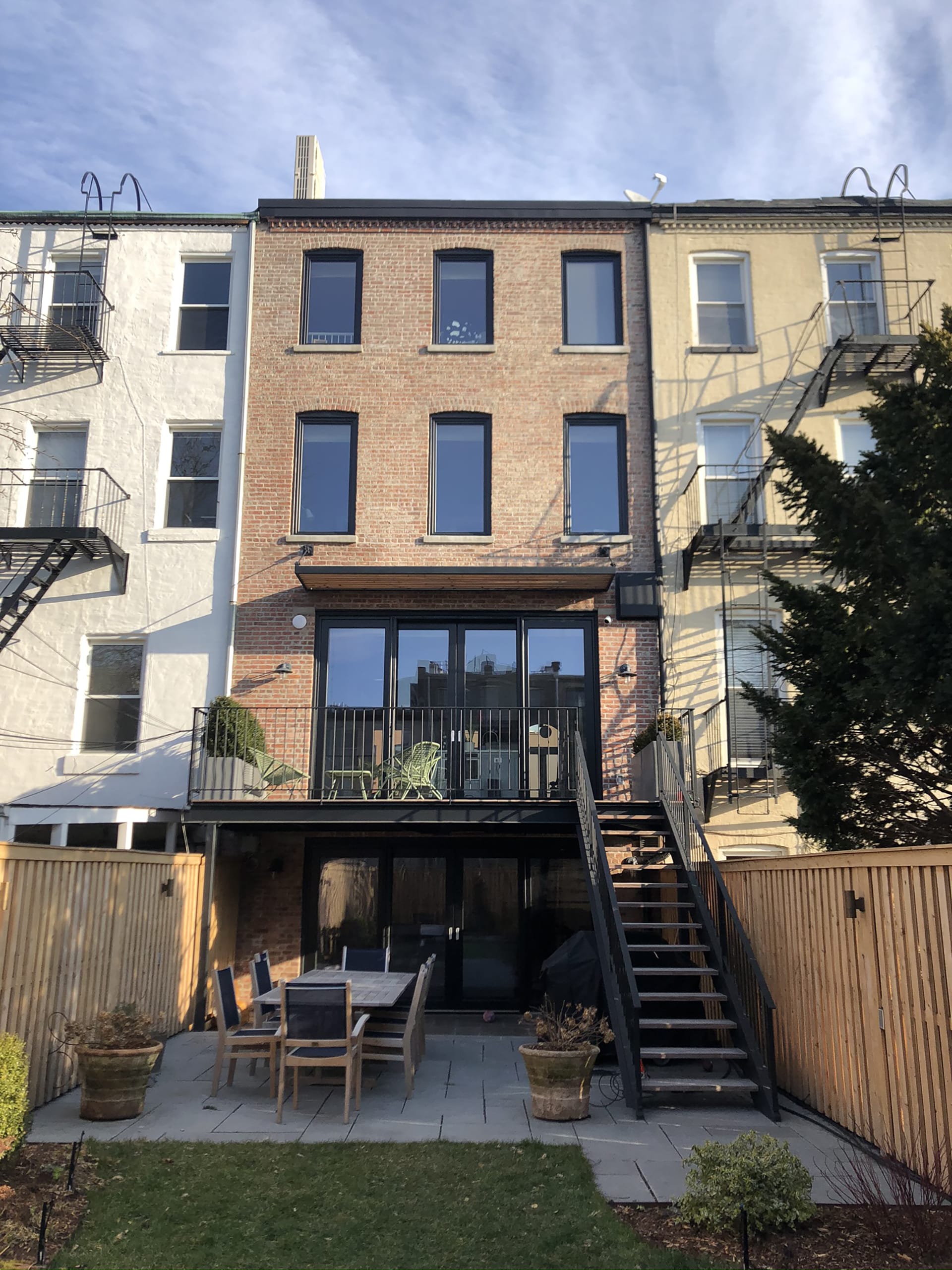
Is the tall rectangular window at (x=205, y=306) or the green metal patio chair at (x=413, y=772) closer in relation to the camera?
the green metal patio chair at (x=413, y=772)

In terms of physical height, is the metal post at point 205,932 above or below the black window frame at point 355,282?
below

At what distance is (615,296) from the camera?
15.0 meters

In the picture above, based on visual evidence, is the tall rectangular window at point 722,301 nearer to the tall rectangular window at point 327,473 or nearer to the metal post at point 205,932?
the tall rectangular window at point 327,473

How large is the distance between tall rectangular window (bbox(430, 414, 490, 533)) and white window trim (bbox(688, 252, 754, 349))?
10.8 feet

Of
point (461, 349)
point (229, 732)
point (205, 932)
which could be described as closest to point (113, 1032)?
point (205, 932)

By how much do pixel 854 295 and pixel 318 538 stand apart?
327 inches

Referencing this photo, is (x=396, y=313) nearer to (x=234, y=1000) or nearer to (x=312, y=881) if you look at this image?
(x=312, y=881)

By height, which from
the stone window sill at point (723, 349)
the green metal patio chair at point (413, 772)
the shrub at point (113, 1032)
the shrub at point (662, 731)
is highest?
the stone window sill at point (723, 349)

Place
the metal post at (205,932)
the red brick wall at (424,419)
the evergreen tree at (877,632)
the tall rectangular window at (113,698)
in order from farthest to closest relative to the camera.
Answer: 1. the red brick wall at (424,419)
2. the tall rectangular window at (113,698)
3. the metal post at (205,932)
4. the evergreen tree at (877,632)

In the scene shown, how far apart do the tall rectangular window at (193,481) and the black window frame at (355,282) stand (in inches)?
79.6

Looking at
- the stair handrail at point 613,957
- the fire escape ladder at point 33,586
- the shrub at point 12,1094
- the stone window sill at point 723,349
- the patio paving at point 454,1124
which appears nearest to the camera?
the shrub at point 12,1094

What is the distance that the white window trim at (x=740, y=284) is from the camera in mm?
14703

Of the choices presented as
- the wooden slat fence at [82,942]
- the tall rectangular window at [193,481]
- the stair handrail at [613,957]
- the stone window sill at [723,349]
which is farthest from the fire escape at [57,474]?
the stone window sill at [723,349]

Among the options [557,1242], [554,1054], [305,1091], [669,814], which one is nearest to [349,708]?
[669,814]
